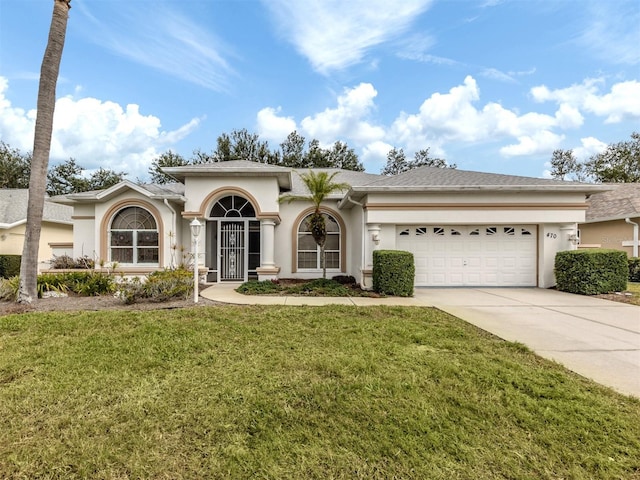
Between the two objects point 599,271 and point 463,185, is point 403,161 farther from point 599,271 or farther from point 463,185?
point 599,271

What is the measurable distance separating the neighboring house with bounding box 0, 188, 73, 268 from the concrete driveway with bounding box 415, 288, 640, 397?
1789 cm

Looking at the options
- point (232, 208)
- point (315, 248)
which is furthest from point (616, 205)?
point (232, 208)

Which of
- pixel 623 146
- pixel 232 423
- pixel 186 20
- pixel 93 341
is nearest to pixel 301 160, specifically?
pixel 186 20

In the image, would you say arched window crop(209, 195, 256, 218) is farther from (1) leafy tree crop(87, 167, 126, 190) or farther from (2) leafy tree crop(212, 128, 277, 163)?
(1) leafy tree crop(87, 167, 126, 190)

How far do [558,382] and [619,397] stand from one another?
1.73 ft

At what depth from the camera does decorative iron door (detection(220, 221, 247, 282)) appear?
13.1m

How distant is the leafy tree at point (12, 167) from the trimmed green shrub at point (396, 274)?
35821 millimetres

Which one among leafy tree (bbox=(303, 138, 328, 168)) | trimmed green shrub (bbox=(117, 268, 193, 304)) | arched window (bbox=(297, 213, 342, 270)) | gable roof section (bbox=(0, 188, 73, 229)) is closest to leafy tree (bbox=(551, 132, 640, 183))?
leafy tree (bbox=(303, 138, 328, 168))

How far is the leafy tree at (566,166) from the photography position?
34328 mm

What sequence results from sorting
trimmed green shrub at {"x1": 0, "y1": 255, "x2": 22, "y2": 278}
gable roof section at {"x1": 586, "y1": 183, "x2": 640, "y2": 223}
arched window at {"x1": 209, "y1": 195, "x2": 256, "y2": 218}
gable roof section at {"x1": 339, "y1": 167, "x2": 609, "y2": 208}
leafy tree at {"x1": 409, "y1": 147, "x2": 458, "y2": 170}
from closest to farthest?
1. gable roof section at {"x1": 339, "y1": 167, "x2": 609, "y2": 208}
2. arched window at {"x1": 209, "y1": 195, "x2": 256, "y2": 218}
3. trimmed green shrub at {"x1": 0, "y1": 255, "x2": 22, "y2": 278}
4. gable roof section at {"x1": 586, "y1": 183, "x2": 640, "y2": 223}
5. leafy tree at {"x1": 409, "y1": 147, "x2": 458, "y2": 170}

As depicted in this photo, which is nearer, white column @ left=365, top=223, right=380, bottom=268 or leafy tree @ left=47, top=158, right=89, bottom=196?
white column @ left=365, top=223, right=380, bottom=268

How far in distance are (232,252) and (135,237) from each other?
378cm

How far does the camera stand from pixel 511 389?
3.61 metres

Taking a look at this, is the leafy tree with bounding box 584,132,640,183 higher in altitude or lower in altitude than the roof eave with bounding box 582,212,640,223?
higher
